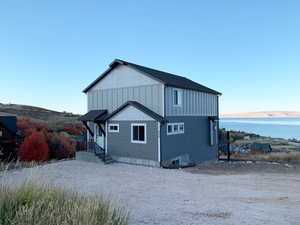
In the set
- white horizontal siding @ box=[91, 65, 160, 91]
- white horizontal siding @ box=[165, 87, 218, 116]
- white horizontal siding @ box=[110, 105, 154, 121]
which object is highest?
white horizontal siding @ box=[91, 65, 160, 91]

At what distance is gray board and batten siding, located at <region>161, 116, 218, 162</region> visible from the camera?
13358mm

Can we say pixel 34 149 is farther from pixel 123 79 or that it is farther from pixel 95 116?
pixel 123 79

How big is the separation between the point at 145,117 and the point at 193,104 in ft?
15.0

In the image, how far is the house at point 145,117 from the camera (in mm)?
13273

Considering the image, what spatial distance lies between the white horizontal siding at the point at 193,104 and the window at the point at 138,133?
182cm

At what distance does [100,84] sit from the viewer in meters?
16.6

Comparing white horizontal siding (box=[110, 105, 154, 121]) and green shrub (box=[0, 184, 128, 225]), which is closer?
green shrub (box=[0, 184, 128, 225])

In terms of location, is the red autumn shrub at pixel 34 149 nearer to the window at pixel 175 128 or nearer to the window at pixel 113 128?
the window at pixel 113 128

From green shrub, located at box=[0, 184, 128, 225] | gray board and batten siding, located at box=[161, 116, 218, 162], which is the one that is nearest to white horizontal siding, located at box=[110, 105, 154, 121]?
gray board and batten siding, located at box=[161, 116, 218, 162]

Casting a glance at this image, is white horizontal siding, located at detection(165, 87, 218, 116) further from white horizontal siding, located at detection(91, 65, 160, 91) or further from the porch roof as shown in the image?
the porch roof

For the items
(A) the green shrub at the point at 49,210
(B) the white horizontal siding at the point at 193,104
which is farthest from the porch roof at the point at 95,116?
(A) the green shrub at the point at 49,210

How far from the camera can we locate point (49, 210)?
3.07 metres

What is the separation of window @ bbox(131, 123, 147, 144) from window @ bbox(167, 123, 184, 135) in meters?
1.54

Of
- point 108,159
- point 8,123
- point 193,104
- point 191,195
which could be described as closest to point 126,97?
point 108,159
